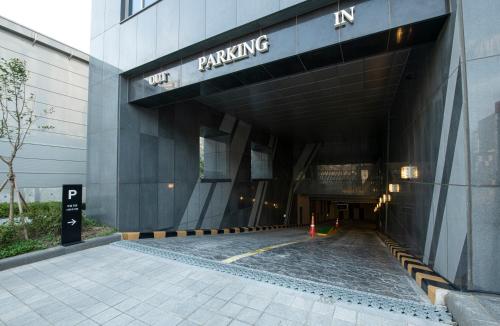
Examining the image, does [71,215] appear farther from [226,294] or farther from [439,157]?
[439,157]

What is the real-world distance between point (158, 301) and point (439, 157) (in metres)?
5.73

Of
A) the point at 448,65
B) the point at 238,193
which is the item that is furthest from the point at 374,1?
Answer: the point at 238,193

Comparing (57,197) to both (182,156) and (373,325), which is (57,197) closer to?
(182,156)

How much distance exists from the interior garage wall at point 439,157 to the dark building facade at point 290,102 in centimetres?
4

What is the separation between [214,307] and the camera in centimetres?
333

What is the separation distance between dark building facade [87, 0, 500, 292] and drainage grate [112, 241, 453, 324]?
3.18ft

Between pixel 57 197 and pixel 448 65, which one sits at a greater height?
pixel 448 65

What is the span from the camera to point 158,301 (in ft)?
11.7

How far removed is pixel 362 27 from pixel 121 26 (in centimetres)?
864

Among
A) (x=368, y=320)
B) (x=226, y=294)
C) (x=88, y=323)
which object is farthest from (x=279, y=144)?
(x=88, y=323)

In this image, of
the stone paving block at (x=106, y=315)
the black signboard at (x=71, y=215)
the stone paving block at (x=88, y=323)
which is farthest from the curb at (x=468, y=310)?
the black signboard at (x=71, y=215)

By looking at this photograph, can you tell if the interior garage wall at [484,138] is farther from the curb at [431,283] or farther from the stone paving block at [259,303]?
the stone paving block at [259,303]

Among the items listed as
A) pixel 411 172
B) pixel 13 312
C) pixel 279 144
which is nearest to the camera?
pixel 13 312

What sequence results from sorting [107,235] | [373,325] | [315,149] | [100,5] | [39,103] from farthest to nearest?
[315,149] → [39,103] → [100,5] → [107,235] → [373,325]
